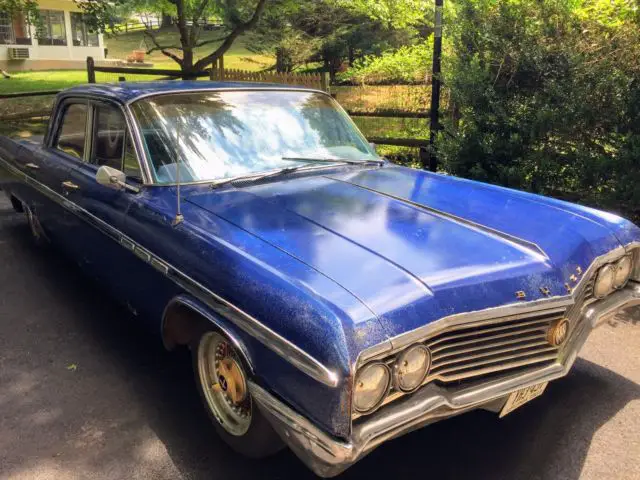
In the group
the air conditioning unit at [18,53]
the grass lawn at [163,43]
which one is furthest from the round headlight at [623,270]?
the air conditioning unit at [18,53]

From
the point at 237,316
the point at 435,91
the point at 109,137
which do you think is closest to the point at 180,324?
the point at 237,316

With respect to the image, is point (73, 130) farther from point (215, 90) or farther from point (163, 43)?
point (163, 43)

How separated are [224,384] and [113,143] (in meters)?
1.89

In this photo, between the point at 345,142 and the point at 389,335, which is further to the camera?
the point at 345,142

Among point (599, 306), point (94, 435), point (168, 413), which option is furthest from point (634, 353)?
point (94, 435)

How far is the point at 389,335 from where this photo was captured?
2064mm

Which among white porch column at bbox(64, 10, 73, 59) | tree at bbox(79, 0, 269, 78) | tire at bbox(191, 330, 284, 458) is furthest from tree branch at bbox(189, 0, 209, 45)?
white porch column at bbox(64, 10, 73, 59)

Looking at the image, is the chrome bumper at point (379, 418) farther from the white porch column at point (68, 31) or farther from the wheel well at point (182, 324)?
the white porch column at point (68, 31)

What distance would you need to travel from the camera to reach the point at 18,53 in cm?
3091

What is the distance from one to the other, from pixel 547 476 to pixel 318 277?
1467 mm

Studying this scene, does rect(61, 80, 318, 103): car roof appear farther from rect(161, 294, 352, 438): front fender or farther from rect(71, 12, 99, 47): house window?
rect(71, 12, 99, 47): house window

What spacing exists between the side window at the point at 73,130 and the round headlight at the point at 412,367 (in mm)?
3104

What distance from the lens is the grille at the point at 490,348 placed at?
7.43 feet

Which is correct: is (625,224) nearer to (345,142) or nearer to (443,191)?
(443,191)
